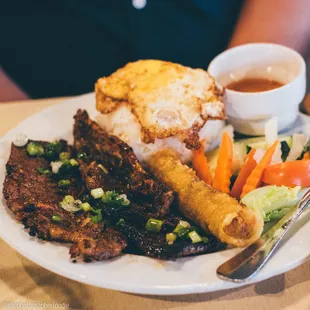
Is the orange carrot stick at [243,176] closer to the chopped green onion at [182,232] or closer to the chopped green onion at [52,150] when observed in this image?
the chopped green onion at [182,232]

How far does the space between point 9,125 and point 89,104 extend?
1.84 feet

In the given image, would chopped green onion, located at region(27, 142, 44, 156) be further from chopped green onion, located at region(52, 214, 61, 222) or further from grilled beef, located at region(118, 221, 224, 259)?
grilled beef, located at region(118, 221, 224, 259)

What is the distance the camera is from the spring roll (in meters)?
1.60

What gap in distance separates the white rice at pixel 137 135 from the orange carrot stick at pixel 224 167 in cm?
18

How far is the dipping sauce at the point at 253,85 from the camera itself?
241 cm

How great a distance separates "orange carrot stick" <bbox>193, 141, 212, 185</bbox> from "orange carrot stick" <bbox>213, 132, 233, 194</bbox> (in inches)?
2.2

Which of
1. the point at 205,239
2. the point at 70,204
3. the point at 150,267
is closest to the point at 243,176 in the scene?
the point at 205,239

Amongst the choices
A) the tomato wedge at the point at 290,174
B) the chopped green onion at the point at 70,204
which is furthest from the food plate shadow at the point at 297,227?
the chopped green onion at the point at 70,204

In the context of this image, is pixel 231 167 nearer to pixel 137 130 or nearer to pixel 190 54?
pixel 137 130

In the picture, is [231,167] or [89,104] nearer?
[231,167]

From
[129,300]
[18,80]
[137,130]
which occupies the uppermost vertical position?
[137,130]

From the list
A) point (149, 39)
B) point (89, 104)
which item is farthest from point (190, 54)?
point (89, 104)

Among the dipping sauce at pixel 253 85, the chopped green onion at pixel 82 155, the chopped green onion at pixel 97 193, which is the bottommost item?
the chopped green onion at pixel 82 155

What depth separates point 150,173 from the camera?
6.89 ft
